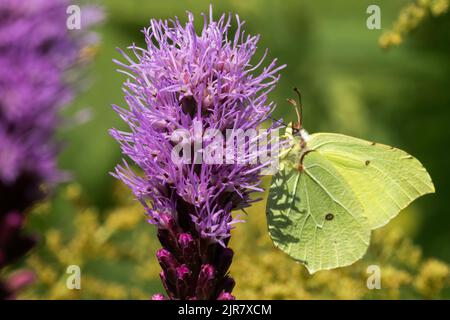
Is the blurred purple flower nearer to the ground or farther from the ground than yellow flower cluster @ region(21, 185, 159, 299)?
farther from the ground

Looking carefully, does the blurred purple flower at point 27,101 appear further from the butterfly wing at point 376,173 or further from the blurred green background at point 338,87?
the blurred green background at point 338,87

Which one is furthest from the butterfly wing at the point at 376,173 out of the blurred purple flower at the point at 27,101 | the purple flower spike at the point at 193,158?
the blurred purple flower at the point at 27,101

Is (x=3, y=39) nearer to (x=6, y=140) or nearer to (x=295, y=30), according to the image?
(x=6, y=140)

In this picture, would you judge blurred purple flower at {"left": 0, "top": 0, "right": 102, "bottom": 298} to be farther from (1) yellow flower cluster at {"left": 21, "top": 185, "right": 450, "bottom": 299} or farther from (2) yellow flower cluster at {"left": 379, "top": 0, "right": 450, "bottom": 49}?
(2) yellow flower cluster at {"left": 379, "top": 0, "right": 450, "bottom": 49}

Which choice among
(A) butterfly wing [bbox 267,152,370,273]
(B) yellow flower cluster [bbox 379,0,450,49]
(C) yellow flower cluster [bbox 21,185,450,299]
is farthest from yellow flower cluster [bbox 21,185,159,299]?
(B) yellow flower cluster [bbox 379,0,450,49]

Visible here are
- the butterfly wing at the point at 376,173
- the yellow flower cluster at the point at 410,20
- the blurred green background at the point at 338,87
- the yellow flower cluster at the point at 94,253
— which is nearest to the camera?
the butterfly wing at the point at 376,173

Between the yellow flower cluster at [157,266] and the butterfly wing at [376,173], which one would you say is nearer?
the butterfly wing at [376,173]

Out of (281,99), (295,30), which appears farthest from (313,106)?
(295,30)
